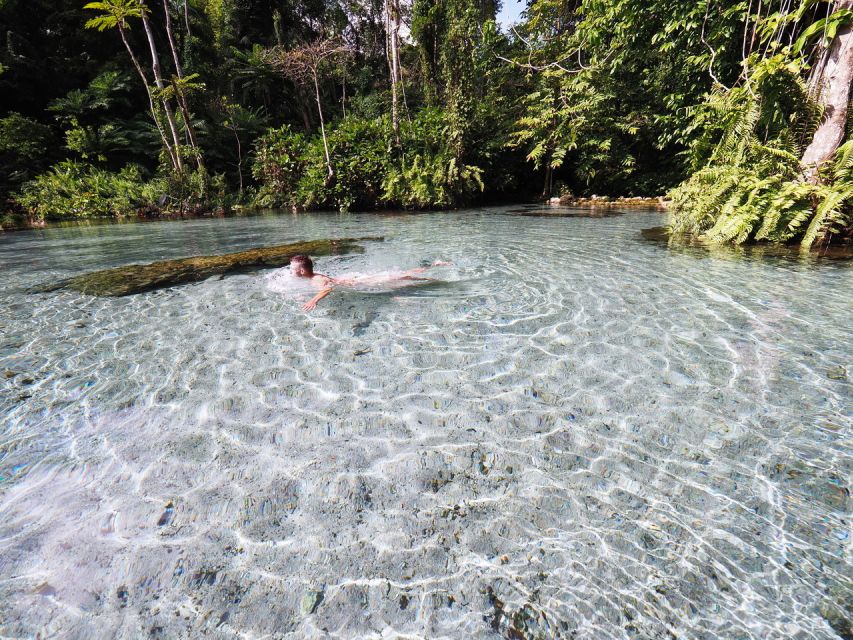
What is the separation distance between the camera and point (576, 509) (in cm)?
188

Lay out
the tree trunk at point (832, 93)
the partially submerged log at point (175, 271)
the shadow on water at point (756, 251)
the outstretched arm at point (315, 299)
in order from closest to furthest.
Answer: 1. the outstretched arm at point (315, 299)
2. the partially submerged log at point (175, 271)
3. the shadow on water at point (756, 251)
4. the tree trunk at point (832, 93)

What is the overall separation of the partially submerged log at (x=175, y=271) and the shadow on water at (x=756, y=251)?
20.1ft

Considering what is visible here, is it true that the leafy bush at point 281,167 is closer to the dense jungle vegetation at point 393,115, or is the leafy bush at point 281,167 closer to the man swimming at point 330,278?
the dense jungle vegetation at point 393,115

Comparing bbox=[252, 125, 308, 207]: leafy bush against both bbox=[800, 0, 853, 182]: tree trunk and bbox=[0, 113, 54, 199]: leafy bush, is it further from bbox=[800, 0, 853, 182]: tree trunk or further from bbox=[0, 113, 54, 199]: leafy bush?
bbox=[800, 0, 853, 182]: tree trunk

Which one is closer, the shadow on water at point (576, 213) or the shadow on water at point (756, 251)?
the shadow on water at point (756, 251)

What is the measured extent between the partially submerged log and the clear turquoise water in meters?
1.21

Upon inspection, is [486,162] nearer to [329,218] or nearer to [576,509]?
[329,218]

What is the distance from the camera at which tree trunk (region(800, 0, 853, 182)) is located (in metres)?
6.45

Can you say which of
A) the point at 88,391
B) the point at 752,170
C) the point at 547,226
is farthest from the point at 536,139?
the point at 88,391

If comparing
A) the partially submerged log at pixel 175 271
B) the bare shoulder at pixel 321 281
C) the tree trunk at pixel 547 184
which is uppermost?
the tree trunk at pixel 547 184

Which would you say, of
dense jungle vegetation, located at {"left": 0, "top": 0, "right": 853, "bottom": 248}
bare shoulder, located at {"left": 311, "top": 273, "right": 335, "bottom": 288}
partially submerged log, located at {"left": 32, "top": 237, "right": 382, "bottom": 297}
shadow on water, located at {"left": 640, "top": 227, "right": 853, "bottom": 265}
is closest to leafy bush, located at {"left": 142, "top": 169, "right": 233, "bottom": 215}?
dense jungle vegetation, located at {"left": 0, "top": 0, "right": 853, "bottom": 248}

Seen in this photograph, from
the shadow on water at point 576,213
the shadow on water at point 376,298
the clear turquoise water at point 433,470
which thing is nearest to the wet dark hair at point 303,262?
the shadow on water at point 376,298

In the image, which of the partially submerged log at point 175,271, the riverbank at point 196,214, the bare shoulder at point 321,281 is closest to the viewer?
the bare shoulder at point 321,281

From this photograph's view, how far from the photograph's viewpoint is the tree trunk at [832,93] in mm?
6445
